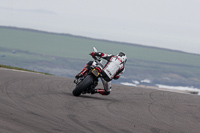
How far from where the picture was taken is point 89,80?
9703 mm

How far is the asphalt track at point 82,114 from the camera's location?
5.99 metres

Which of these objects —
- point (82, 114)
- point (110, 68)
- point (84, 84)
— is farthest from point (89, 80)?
point (82, 114)

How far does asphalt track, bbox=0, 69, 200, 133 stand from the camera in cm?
599

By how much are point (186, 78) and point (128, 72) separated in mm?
25306

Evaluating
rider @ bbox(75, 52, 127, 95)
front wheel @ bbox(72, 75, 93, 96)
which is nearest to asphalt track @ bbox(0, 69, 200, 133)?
front wheel @ bbox(72, 75, 93, 96)

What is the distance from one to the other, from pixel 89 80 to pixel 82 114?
2.42 metres

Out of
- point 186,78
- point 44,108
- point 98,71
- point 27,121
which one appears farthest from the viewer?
point 186,78

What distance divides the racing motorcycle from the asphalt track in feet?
0.93

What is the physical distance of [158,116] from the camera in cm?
860

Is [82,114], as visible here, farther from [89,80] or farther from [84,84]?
[89,80]

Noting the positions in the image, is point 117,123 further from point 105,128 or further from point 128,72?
point 128,72

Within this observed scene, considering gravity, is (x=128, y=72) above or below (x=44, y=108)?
below

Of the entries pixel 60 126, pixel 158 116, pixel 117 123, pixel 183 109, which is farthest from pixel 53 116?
pixel 183 109

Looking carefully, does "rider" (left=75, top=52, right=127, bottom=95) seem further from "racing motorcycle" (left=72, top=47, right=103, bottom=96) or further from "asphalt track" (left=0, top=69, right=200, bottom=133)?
"asphalt track" (left=0, top=69, right=200, bottom=133)
